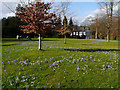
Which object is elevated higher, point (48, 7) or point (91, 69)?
point (48, 7)

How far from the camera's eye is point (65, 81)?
4.62m

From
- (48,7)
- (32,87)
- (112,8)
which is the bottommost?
(32,87)

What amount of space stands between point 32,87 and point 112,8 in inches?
1030

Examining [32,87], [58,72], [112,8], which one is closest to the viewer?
[32,87]

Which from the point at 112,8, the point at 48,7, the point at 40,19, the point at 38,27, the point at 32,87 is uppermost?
the point at 112,8

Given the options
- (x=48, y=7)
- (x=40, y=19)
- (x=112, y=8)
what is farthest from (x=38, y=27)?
(x=112, y=8)

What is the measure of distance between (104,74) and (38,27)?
21.0 ft

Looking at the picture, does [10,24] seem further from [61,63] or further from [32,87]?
[32,87]

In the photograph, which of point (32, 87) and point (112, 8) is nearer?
point (32, 87)

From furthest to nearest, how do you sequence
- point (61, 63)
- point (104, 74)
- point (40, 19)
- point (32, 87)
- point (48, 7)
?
point (48, 7) < point (40, 19) < point (61, 63) < point (104, 74) < point (32, 87)

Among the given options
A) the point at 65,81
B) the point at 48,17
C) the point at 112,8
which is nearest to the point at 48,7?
the point at 48,17

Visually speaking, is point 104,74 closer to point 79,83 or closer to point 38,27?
point 79,83

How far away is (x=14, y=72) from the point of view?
5.77 m

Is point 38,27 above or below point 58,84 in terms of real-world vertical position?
above
